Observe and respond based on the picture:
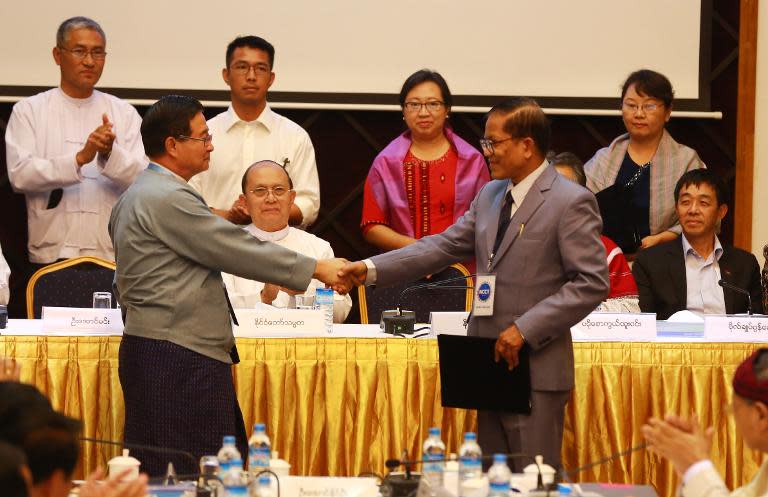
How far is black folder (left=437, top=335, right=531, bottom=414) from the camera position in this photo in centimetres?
309

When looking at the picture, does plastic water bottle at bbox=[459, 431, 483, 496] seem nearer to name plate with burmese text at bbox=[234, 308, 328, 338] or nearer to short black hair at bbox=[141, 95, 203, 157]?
short black hair at bbox=[141, 95, 203, 157]

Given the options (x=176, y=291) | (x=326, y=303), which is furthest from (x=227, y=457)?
(x=326, y=303)

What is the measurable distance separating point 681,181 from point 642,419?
108 cm

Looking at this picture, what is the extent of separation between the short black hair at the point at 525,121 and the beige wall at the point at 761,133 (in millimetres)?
3347

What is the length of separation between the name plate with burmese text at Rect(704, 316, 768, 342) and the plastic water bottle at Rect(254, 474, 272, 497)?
1991mm

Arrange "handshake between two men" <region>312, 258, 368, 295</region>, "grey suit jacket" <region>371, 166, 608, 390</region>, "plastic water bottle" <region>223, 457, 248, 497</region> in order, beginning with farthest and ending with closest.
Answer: "handshake between two men" <region>312, 258, 368, 295</region>
"grey suit jacket" <region>371, 166, 608, 390</region>
"plastic water bottle" <region>223, 457, 248, 497</region>

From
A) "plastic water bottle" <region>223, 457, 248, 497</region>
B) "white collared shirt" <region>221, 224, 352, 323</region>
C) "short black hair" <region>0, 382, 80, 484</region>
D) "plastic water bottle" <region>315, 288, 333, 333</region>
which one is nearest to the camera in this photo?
"short black hair" <region>0, 382, 80, 484</region>

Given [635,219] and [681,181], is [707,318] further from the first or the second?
[635,219]

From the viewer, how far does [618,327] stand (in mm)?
3875

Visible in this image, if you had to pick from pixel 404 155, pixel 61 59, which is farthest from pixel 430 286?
pixel 61 59

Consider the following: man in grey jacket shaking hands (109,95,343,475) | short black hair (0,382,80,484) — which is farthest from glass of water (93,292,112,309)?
short black hair (0,382,80,484)

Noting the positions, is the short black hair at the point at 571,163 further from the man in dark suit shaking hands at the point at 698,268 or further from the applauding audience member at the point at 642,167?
the applauding audience member at the point at 642,167

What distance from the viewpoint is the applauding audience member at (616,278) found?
14.4 ft

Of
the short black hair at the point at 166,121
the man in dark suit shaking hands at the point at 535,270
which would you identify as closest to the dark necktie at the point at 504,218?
the man in dark suit shaking hands at the point at 535,270
